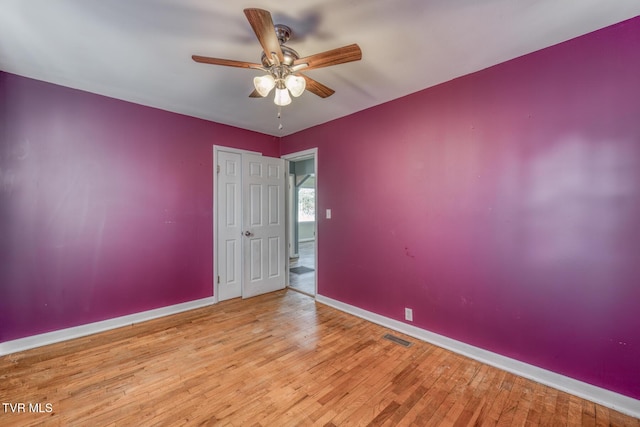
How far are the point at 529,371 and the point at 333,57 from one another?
9.02ft

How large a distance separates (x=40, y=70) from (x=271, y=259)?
3.24 meters

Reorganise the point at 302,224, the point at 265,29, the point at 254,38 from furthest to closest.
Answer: the point at 302,224, the point at 254,38, the point at 265,29

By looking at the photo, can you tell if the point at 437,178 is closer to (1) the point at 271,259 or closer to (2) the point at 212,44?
(2) the point at 212,44

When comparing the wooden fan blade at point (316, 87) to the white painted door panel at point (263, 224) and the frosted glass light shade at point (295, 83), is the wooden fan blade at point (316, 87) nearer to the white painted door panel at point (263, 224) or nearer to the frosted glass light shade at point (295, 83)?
the frosted glass light shade at point (295, 83)

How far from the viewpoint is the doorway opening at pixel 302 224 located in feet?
13.9

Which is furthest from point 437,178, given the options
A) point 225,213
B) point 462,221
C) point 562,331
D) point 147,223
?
point 147,223

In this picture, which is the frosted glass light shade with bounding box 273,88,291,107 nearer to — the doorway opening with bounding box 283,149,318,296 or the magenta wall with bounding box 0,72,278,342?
the doorway opening with bounding box 283,149,318,296

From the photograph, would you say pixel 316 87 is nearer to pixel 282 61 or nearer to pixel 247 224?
pixel 282 61

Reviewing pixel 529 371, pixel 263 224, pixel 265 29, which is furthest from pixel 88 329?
pixel 529 371

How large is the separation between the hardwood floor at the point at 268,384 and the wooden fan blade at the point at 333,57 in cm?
228

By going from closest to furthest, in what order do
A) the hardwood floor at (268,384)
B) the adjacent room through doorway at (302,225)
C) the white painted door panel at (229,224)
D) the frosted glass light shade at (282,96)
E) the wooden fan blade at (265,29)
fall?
1. the wooden fan blade at (265,29)
2. the hardwood floor at (268,384)
3. the frosted glass light shade at (282,96)
4. the white painted door panel at (229,224)
5. the adjacent room through doorway at (302,225)

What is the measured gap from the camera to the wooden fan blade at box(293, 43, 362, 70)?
60.6 inches

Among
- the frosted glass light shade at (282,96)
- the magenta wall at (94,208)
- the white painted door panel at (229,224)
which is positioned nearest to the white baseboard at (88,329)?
the magenta wall at (94,208)

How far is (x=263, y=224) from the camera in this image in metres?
4.09
